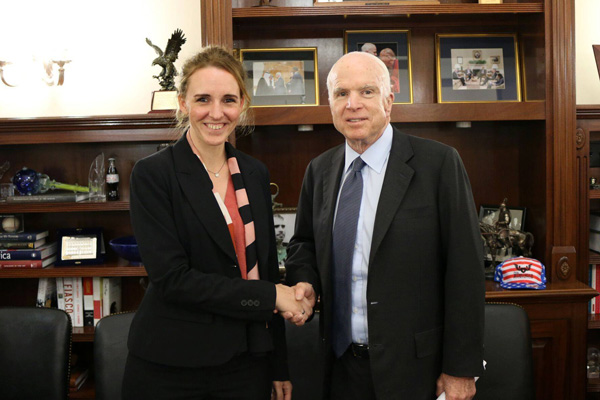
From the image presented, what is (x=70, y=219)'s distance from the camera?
303cm

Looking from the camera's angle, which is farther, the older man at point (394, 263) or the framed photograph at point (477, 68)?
the framed photograph at point (477, 68)

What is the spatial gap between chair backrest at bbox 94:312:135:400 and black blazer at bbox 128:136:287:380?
425 millimetres

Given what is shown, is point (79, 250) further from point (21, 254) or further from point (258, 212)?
point (258, 212)

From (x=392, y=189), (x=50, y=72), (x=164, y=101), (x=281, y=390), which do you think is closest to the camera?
(x=392, y=189)

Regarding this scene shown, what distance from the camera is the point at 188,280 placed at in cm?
144

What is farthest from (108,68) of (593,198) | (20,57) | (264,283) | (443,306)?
(593,198)

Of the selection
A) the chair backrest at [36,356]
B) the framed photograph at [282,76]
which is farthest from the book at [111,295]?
the framed photograph at [282,76]

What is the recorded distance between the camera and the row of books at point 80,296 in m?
2.80

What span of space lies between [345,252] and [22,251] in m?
1.85

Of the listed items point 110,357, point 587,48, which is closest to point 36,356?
point 110,357

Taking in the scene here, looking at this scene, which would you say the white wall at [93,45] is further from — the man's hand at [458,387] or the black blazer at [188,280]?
the man's hand at [458,387]

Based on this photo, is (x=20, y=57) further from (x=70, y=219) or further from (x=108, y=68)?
(x=70, y=219)

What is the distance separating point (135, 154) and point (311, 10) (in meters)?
1.21

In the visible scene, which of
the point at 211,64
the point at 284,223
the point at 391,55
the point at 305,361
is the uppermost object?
the point at 391,55
